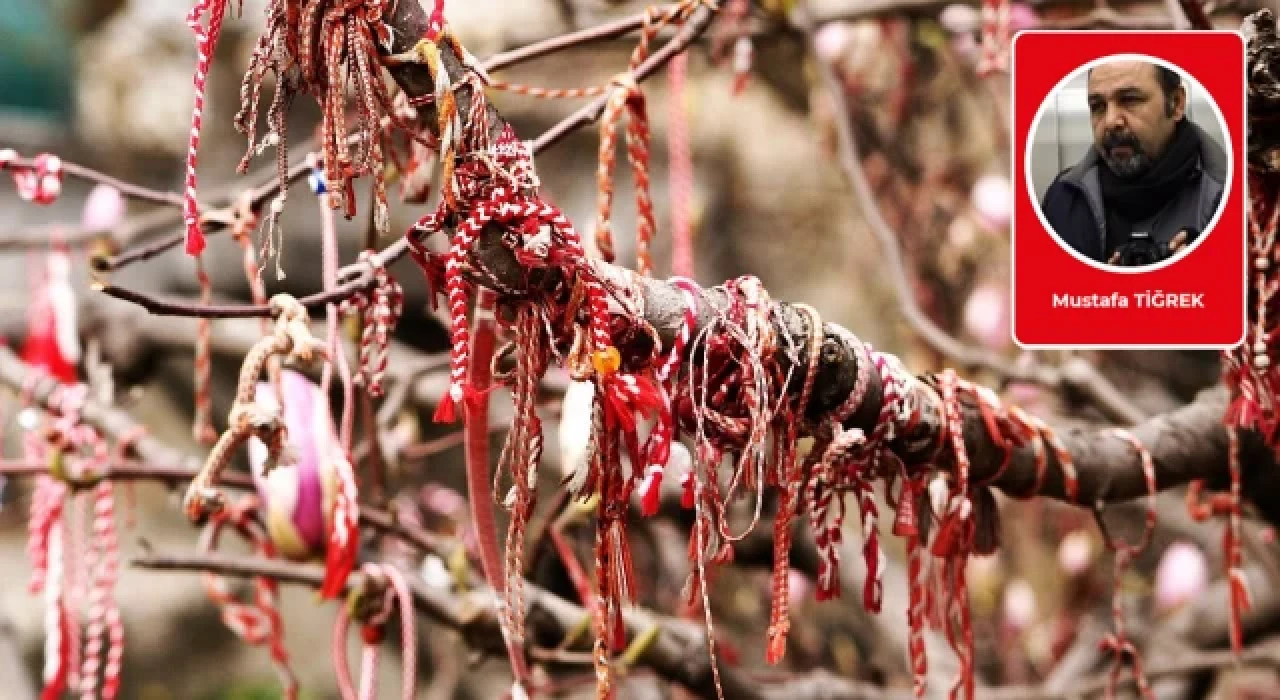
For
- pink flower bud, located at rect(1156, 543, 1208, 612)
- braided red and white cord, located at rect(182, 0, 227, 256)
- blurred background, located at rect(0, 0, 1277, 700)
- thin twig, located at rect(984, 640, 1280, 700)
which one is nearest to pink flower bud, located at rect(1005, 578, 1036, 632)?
blurred background, located at rect(0, 0, 1277, 700)

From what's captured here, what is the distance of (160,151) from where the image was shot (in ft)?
4.69

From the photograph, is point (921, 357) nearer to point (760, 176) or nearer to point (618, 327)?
point (760, 176)

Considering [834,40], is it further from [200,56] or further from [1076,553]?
[200,56]

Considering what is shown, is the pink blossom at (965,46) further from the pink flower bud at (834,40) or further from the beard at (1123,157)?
the beard at (1123,157)

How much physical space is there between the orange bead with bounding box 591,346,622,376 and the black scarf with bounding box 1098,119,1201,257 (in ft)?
0.88

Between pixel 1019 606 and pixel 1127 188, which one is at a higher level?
pixel 1127 188

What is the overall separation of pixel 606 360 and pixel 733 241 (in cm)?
102

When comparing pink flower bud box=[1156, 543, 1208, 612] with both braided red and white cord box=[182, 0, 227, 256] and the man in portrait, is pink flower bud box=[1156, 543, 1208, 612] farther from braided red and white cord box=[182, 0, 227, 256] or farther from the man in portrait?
braided red and white cord box=[182, 0, 227, 256]

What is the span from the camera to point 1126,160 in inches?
22.6

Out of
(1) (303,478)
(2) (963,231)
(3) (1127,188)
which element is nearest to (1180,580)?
(2) (963,231)

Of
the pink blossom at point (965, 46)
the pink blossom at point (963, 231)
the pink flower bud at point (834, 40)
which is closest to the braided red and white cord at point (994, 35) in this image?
the pink blossom at point (965, 46)

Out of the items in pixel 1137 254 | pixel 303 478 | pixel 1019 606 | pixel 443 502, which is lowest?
pixel 1019 606

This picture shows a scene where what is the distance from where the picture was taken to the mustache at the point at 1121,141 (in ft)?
1.88

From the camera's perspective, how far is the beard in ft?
1.88
